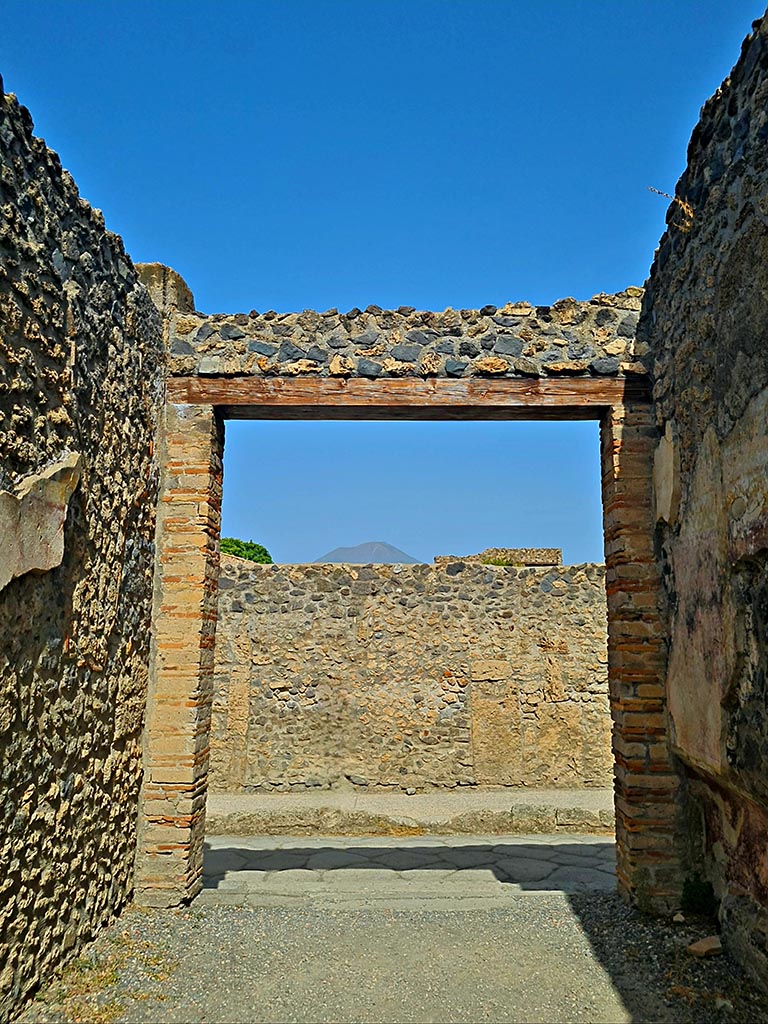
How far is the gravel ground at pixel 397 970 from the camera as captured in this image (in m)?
3.03

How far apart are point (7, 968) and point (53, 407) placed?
81.1 inches

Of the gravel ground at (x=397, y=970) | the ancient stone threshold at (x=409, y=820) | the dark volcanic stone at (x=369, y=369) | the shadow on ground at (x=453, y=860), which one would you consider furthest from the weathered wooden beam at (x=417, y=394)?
the ancient stone threshold at (x=409, y=820)

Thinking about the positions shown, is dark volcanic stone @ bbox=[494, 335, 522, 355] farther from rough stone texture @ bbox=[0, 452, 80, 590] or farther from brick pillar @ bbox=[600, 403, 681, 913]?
rough stone texture @ bbox=[0, 452, 80, 590]

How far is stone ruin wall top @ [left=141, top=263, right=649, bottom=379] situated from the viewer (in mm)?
4691

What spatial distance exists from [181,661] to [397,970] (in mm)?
1961

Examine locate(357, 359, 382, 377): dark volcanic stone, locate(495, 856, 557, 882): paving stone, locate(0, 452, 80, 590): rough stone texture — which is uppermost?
locate(357, 359, 382, 377): dark volcanic stone

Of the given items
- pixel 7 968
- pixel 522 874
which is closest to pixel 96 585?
pixel 7 968

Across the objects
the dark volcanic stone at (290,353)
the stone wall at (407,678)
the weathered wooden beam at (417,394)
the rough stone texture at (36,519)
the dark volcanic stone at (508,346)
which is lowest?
the stone wall at (407,678)

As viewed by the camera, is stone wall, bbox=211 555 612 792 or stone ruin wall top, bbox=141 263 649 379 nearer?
stone ruin wall top, bbox=141 263 649 379

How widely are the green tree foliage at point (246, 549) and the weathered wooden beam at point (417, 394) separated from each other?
14.9 meters

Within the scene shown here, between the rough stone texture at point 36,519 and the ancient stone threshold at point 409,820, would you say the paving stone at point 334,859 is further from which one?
the rough stone texture at point 36,519

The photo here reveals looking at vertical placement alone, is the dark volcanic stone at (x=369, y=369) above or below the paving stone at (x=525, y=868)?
above

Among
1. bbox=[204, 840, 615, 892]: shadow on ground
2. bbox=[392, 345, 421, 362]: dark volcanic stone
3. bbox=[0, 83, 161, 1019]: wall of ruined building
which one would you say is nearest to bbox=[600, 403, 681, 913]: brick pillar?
bbox=[204, 840, 615, 892]: shadow on ground

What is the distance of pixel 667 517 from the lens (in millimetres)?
4156
